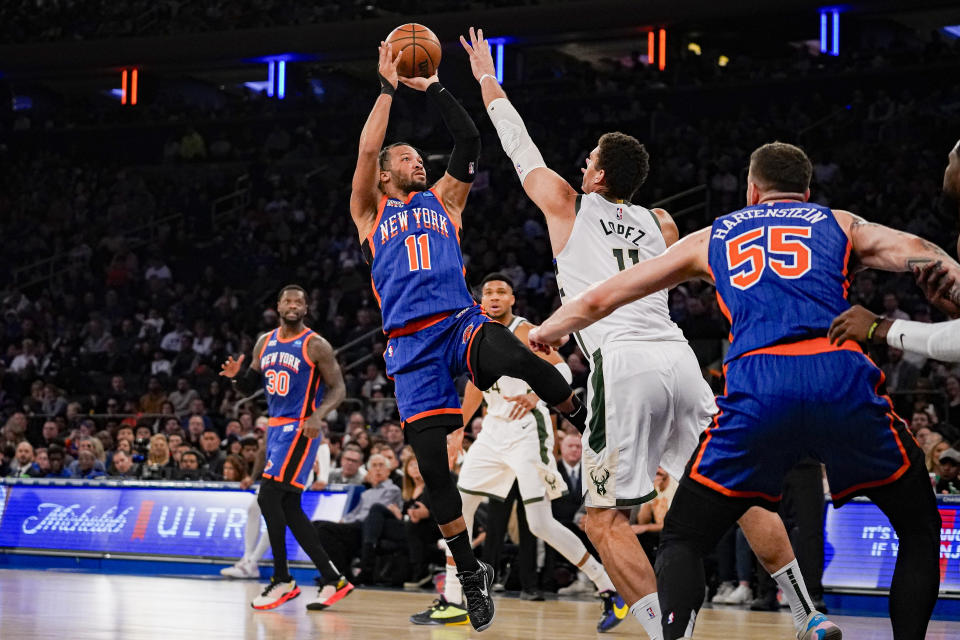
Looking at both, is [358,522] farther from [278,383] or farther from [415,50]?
[415,50]

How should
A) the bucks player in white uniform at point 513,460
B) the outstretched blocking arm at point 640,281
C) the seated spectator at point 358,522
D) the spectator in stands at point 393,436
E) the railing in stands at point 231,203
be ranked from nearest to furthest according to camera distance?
the outstretched blocking arm at point 640,281
the bucks player in white uniform at point 513,460
the seated spectator at point 358,522
the spectator in stands at point 393,436
the railing in stands at point 231,203

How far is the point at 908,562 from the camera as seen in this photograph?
3.83 m

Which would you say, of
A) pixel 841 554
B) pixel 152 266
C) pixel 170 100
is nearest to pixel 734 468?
pixel 841 554

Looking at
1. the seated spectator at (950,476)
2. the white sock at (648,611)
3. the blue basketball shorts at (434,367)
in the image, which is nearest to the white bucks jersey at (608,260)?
the blue basketball shorts at (434,367)

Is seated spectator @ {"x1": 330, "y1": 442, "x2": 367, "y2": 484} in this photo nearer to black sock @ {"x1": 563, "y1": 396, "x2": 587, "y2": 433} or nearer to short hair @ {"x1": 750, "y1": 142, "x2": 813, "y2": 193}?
black sock @ {"x1": 563, "y1": 396, "x2": 587, "y2": 433}

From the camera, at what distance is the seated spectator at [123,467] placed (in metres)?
14.0

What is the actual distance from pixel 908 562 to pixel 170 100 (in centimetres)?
2740

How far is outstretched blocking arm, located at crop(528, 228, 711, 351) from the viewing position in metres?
4.09

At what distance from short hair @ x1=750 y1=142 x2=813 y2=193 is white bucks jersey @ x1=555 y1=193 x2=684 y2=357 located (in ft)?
4.04

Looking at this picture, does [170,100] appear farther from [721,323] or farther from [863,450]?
[863,450]

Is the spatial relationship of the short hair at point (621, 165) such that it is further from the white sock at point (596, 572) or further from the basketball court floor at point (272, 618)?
the white sock at point (596, 572)

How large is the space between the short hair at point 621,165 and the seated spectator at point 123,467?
9.80m

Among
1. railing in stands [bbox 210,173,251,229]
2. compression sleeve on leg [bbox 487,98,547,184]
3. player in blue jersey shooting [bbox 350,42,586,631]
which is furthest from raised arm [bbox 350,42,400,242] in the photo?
railing in stands [bbox 210,173,251,229]

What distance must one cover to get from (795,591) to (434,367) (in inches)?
85.2
